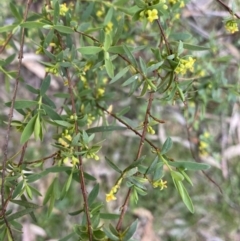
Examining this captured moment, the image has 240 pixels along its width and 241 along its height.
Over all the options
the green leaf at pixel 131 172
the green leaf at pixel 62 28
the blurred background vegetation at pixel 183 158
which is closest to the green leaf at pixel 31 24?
the green leaf at pixel 62 28

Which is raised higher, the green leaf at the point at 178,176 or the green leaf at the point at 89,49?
the green leaf at the point at 89,49

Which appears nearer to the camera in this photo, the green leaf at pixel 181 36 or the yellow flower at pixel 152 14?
the yellow flower at pixel 152 14

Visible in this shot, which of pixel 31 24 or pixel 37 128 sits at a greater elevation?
pixel 31 24

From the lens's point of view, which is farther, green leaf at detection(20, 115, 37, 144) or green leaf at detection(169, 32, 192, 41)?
green leaf at detection(169, 32, 192, 41)

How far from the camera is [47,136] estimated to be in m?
1.43

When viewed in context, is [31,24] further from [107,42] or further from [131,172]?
[131,172]

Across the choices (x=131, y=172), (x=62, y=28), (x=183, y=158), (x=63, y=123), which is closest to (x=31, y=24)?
(x=62, y=28)

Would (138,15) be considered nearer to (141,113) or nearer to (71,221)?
(141,113)

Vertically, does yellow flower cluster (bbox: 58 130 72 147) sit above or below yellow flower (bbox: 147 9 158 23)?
below

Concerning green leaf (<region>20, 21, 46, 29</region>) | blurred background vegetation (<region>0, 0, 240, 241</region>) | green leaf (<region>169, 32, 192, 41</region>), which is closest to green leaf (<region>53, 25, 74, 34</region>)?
green leaf (<region>20, 21, 46, 29</region>)

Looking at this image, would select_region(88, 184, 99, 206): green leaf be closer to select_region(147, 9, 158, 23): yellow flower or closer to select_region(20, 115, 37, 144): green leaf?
select_region(20, 115, 37, 144): green leaf

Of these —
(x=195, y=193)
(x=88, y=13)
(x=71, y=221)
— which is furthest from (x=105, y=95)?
(x=195, y=193)

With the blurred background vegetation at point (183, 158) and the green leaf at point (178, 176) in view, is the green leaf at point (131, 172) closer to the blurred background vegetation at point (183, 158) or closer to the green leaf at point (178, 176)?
the green leaf at point (178, 176)

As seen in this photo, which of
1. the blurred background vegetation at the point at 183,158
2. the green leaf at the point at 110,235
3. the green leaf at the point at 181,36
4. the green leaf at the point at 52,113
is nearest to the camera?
the green leaf at the point at 110,235
